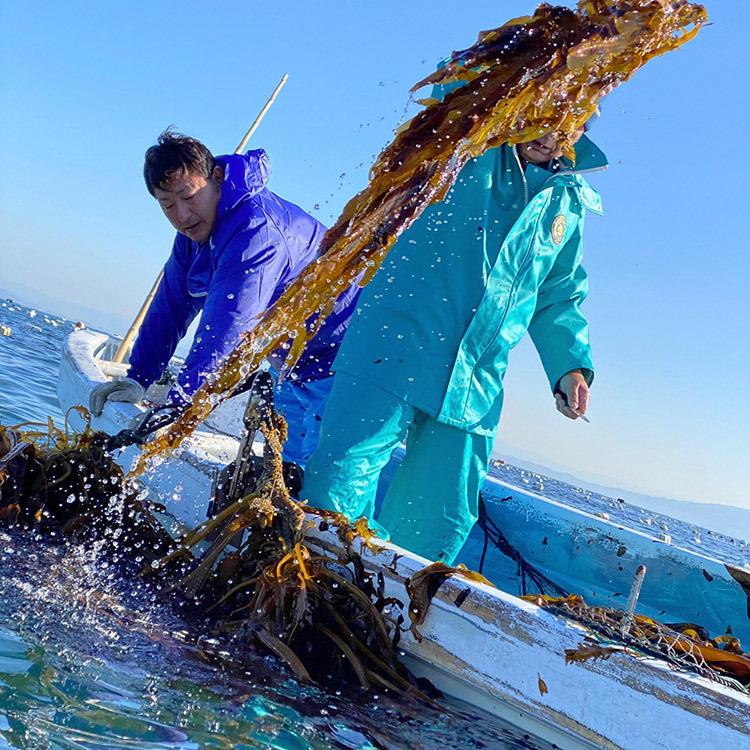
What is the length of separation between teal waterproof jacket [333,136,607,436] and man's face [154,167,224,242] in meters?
1.02

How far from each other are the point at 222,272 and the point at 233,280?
0.32 feet

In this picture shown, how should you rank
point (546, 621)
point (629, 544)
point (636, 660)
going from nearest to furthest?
1. point (636, 660)
2. point (546, 621)
3. point (629, 544)

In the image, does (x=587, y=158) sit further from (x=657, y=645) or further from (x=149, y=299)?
(x=149, y=299)

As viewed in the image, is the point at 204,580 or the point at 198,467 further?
the point at 198,467

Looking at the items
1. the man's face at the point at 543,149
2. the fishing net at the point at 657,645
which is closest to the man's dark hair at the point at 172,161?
the man's face at the point at 543,149

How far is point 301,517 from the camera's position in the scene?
8.84ft

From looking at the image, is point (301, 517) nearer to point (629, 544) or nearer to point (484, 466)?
point (484, 466)

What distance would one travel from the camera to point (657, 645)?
2.08 metres

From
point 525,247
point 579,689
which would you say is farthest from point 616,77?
point 579,689

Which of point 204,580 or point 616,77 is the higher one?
point 616,77

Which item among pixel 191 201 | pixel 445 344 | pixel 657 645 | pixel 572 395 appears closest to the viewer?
pixel 657 645

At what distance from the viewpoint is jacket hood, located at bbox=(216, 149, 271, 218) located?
3.91 meters

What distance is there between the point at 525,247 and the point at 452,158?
1.15 m

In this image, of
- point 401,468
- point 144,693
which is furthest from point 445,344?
point 144,693
